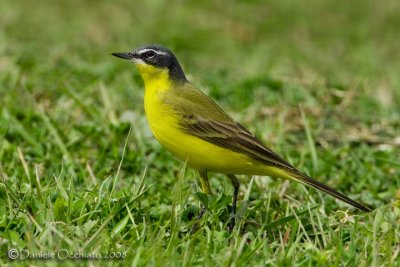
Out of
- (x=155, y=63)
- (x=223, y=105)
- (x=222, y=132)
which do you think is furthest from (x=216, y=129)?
(x=223, y=105)

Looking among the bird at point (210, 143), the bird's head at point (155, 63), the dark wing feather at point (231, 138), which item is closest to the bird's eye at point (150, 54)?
the bird's head at point (155, 63)

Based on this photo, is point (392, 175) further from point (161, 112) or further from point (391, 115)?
point (161, 112)

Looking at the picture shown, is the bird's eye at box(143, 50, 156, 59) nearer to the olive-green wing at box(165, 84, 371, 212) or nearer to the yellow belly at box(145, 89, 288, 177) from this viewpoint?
the olive-green wing at box(165, 84, 371, 212)

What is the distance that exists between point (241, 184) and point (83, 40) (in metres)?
5.20

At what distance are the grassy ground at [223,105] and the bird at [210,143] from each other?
221mm

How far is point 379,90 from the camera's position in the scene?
989cm

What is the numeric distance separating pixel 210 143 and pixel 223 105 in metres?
2.72

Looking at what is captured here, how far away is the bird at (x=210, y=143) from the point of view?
229 inches

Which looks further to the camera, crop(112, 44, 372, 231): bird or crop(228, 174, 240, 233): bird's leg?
crop(112, 44, 372, 231): bird

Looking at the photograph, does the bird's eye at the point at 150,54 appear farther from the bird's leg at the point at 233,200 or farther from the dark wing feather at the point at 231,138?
the bird's leg at the point at 233,200

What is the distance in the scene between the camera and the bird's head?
6.43m

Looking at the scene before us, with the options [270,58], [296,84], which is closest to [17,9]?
[270,58]

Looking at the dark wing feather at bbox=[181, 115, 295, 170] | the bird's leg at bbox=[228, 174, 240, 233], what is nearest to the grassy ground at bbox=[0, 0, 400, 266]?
the bird's leg at bbox=[228, 174, 240, 233]

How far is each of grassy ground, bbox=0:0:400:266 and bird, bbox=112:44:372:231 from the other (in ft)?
0.72
